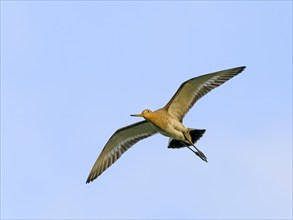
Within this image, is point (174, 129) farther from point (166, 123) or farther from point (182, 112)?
point (182, 112)

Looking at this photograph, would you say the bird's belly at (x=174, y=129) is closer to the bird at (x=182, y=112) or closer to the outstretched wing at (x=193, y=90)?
the bird at (x=182, y=112)

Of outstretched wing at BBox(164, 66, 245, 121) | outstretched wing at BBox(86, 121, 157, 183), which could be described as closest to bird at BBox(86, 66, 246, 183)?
outstretched wing at BBox(164, 66, 245, 121)

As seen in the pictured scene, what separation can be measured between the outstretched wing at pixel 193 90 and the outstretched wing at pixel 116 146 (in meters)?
1.41

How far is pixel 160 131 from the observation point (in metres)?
20.2

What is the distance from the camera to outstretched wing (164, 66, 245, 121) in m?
19.9

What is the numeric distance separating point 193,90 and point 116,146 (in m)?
2.91

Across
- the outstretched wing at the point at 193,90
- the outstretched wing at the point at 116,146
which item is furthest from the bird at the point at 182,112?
the outstretched wing at the point at 116,146

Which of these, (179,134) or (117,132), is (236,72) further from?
(117,132)

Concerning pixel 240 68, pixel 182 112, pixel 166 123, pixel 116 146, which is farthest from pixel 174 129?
pixel 116 146

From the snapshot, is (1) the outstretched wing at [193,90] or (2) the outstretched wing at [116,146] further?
(2) the outstretched wing at [116,146]

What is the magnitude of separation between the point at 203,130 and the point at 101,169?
10.4 ft

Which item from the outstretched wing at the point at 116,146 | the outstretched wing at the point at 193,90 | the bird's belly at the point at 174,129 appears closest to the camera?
the bird's belly at the point at 174,129

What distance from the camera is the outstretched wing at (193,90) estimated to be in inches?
785

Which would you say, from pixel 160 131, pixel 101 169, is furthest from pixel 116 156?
pixel 160 131
